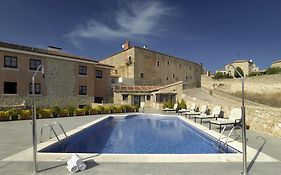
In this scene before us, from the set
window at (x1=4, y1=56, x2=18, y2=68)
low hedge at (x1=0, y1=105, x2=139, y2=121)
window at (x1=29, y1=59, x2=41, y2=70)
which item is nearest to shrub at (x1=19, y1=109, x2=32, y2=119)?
low hedge at (x1=0, y1=105, x2=139, y2=121)

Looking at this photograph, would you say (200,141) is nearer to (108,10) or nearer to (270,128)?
(270,128)

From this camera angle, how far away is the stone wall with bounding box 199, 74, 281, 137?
10.5 meters

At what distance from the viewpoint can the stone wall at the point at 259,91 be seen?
412 inches

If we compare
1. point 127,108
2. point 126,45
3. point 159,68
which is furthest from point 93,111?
point 159,68

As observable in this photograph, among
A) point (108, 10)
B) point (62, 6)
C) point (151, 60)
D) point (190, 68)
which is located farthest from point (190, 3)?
point (190, 68)

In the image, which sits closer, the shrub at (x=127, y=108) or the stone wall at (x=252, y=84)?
the shrub at (x=127, y=108)

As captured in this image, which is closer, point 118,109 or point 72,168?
point 72,168

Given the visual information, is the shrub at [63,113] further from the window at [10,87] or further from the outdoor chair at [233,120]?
the outdoor chair at [233,120]

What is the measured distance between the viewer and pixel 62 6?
74.0ft

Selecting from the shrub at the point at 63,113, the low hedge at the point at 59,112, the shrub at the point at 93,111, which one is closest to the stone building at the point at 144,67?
the low hedge at the point at 59,112

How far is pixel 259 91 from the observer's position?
3725 centimetres

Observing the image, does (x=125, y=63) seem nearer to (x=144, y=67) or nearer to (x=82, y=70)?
(x=144, y=67)

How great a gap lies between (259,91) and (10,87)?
35.2 metres

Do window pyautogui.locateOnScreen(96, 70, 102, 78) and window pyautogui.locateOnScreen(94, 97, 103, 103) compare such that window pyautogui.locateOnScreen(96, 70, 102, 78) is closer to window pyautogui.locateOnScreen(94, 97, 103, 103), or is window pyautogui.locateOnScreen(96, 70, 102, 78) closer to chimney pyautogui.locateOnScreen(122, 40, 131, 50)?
window pyautogui.locateOnScreen(94, 97, 103, 103)
